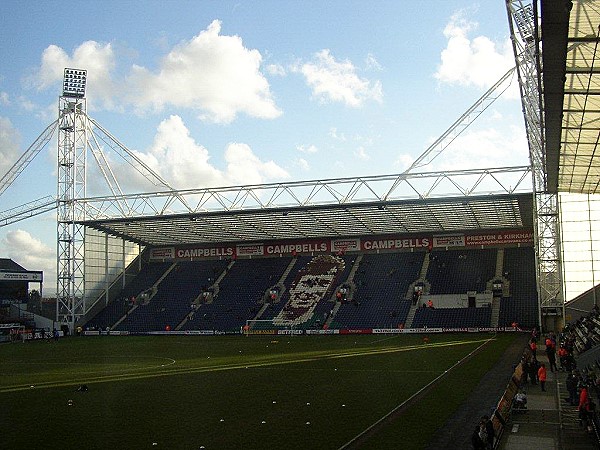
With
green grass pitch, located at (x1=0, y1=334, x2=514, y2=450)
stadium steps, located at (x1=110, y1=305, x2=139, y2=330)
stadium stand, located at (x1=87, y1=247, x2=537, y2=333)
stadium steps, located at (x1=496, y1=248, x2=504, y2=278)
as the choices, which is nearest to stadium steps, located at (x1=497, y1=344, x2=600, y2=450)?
green grass pitch, located at (x1=0, y1=334, x2=514, y2=450)

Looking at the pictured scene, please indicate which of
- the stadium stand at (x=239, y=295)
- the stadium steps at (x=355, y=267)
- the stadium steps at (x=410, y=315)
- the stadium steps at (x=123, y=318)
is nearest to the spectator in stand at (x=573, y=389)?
the stadium steps at (x=410, y=315)

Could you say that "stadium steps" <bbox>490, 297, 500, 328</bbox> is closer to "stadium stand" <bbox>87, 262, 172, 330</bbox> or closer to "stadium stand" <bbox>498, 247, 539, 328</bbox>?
"stadium stand" <bbox>498, 247, 539, 328</bbox>

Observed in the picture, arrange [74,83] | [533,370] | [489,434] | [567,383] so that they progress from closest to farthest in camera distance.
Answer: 1. [489,434]
2. [567,383]
3. [533,370]
4. [74,83]

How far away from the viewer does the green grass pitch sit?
54.1 ft

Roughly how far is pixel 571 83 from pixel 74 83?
57.3m

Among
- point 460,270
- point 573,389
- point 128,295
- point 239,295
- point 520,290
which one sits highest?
point 460,270

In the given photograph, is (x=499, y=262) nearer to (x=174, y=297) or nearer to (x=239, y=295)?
(x=239, y=295)

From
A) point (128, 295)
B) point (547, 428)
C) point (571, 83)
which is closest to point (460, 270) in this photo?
point (128, 295)

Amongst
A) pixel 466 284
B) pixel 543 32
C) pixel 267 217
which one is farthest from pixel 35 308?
pixel 543 32

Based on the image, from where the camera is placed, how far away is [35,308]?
81500 millimetres

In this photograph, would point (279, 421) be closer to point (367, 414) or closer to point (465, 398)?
point (367, 414)

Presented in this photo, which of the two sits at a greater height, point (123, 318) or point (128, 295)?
point (128, 295)

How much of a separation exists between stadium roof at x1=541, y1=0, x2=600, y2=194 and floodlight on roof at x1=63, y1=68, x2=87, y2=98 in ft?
163

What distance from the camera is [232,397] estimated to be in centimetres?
2286
